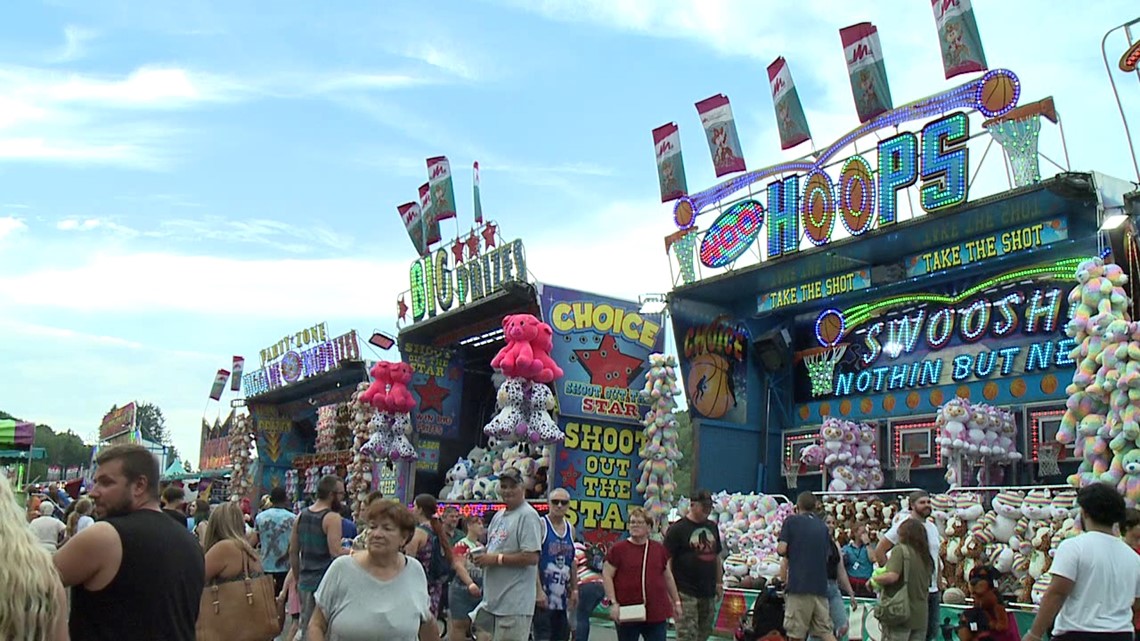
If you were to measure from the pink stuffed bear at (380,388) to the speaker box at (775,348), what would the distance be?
8214mm

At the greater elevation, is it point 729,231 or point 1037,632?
point 729,231

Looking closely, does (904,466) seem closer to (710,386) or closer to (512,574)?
(710,386)

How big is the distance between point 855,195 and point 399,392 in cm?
1163

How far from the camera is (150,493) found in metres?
4.36

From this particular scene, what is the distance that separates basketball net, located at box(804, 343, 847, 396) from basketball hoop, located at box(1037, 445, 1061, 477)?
4.32 m

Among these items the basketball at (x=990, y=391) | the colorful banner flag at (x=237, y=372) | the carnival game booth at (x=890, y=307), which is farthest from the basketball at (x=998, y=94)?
the colorful banner flag at (x=237, y=372)

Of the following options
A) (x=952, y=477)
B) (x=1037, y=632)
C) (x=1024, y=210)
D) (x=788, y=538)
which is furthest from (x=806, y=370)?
(x=1037, y=632)

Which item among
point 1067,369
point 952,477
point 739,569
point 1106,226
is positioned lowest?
point 739,569

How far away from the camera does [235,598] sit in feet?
19.7

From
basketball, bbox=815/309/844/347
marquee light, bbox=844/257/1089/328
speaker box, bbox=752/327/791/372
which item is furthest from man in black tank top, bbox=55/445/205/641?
speaker box, bbox=752/327/791/372

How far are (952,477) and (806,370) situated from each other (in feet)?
15.3

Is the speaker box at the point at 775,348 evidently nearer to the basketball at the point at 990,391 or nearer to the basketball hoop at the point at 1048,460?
the basketball at the point at 990,391

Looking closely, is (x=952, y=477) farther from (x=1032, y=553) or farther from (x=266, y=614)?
(x=266, y=614)

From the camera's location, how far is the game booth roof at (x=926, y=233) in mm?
14875
